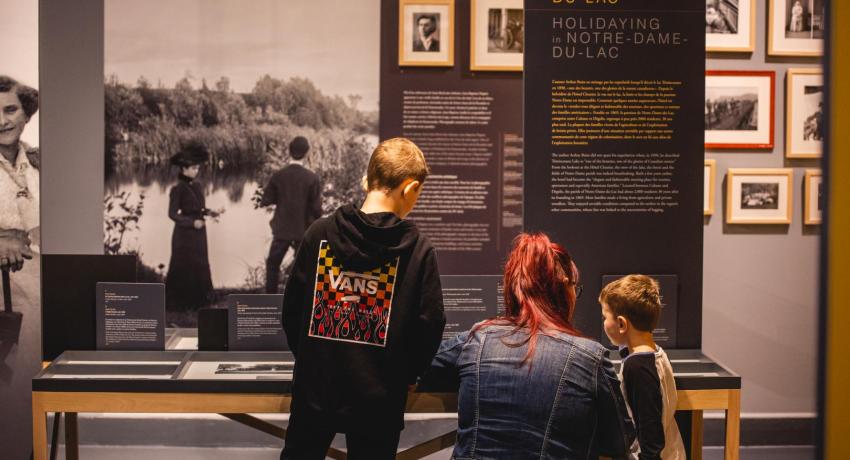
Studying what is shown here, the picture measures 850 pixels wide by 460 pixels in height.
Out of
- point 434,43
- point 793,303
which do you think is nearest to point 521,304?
point 434,43

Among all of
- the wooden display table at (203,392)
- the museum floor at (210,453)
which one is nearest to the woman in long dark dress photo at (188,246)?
the museum floor at (210,453)

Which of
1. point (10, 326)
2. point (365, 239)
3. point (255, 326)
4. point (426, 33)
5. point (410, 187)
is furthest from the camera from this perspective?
point (426, 33)

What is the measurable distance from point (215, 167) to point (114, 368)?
6.57ft

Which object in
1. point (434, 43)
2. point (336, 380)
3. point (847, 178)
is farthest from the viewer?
point (434, 43)

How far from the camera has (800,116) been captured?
204 inches

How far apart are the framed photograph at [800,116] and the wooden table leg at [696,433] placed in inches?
98.0

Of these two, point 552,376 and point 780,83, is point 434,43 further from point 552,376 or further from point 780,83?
point 552,376

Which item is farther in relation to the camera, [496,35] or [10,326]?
[496,35]

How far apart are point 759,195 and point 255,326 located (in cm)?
355

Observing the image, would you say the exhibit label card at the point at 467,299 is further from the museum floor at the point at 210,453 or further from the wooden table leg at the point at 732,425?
the museum floor at the point at 210,453

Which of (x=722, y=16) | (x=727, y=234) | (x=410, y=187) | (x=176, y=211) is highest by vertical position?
(x=722, y=16)

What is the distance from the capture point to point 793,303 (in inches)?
209

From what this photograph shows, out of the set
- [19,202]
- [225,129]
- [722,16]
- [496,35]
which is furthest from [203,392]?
[722,16]

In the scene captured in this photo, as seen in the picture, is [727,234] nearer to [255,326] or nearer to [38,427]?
[255,326]
